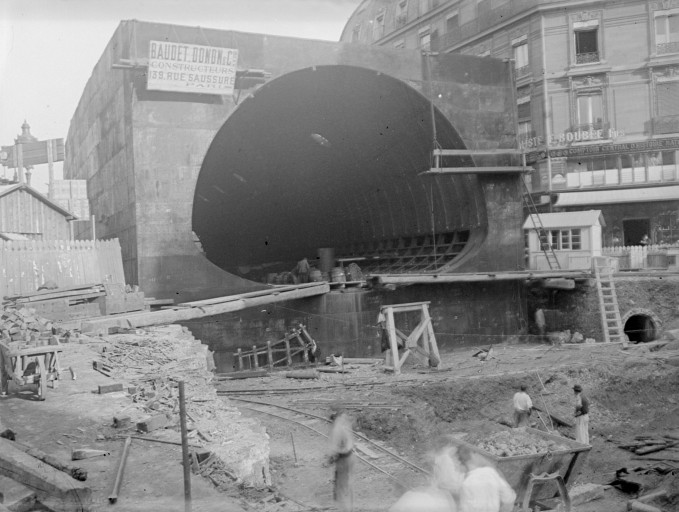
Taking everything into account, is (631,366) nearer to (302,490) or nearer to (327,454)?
(327,454)

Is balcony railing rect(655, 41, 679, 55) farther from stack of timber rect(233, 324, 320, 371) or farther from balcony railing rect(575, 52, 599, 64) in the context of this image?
stack of timber rect(233, 324, 320, 371)

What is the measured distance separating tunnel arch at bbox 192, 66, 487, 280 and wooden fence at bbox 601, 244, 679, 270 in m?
8.15

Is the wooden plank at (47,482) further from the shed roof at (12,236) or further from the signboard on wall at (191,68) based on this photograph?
the shed roof at (12,236)

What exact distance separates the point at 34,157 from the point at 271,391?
68.7 ft

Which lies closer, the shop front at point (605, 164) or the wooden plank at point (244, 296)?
the wooden plank at point (244, 296)

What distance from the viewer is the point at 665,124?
32.2 m

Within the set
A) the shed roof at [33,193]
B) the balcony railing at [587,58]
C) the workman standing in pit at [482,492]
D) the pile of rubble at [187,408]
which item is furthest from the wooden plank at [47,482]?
the balcony railing at [587,58]

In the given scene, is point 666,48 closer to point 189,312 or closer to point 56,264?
point 189,312

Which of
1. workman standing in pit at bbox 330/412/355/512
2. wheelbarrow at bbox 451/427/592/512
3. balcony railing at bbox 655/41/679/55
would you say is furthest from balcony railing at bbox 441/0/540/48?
workman standing in pit at bbox 330/412/355/512

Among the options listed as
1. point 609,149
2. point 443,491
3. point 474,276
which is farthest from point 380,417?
point 609,149

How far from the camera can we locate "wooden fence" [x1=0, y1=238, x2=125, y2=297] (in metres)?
16.3

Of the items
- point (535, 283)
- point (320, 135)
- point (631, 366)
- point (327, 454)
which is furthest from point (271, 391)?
point (320, 135)

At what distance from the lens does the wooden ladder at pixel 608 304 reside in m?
21.8

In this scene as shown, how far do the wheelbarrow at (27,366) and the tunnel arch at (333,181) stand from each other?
12.3m
